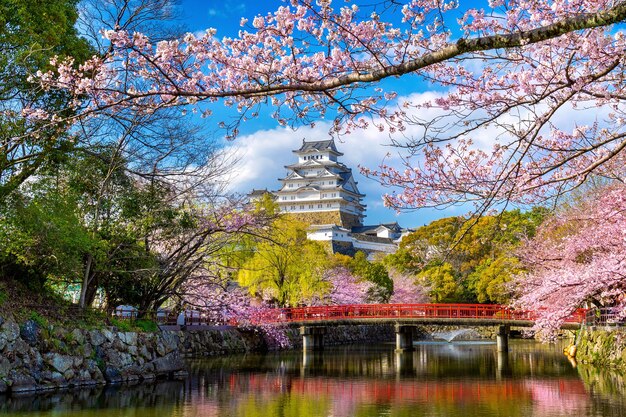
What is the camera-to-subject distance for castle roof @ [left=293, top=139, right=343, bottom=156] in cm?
6359

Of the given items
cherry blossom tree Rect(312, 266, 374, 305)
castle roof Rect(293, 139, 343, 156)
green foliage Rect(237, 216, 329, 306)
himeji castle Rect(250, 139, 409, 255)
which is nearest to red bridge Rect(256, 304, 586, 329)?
green foliage Rect(237, 216, 329, 306)

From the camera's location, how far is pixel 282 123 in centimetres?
613

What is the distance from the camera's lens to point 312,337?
86.3 ft

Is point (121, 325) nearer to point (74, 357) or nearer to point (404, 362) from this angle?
point (74, 357)

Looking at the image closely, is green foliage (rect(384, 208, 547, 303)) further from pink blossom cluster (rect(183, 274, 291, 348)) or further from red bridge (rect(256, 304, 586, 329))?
pink blossom cluster (rect(183, 274, 291, 348))

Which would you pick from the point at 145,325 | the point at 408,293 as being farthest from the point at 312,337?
the point at 145,325

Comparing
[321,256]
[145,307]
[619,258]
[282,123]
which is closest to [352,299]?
[321,256]

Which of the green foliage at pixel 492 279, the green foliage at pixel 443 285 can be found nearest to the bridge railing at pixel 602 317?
the green foliage at pixel 492 279

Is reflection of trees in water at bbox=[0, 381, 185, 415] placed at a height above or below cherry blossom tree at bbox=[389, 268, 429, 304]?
below

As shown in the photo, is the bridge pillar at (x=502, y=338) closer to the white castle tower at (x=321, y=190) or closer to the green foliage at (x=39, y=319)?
the green foliage at (x=39, y=319)

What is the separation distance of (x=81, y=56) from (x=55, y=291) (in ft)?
18.8

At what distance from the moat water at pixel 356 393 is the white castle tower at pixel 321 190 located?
139ft

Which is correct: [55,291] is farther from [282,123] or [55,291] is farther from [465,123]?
[465,123]

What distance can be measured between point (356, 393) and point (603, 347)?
8.48 metres
